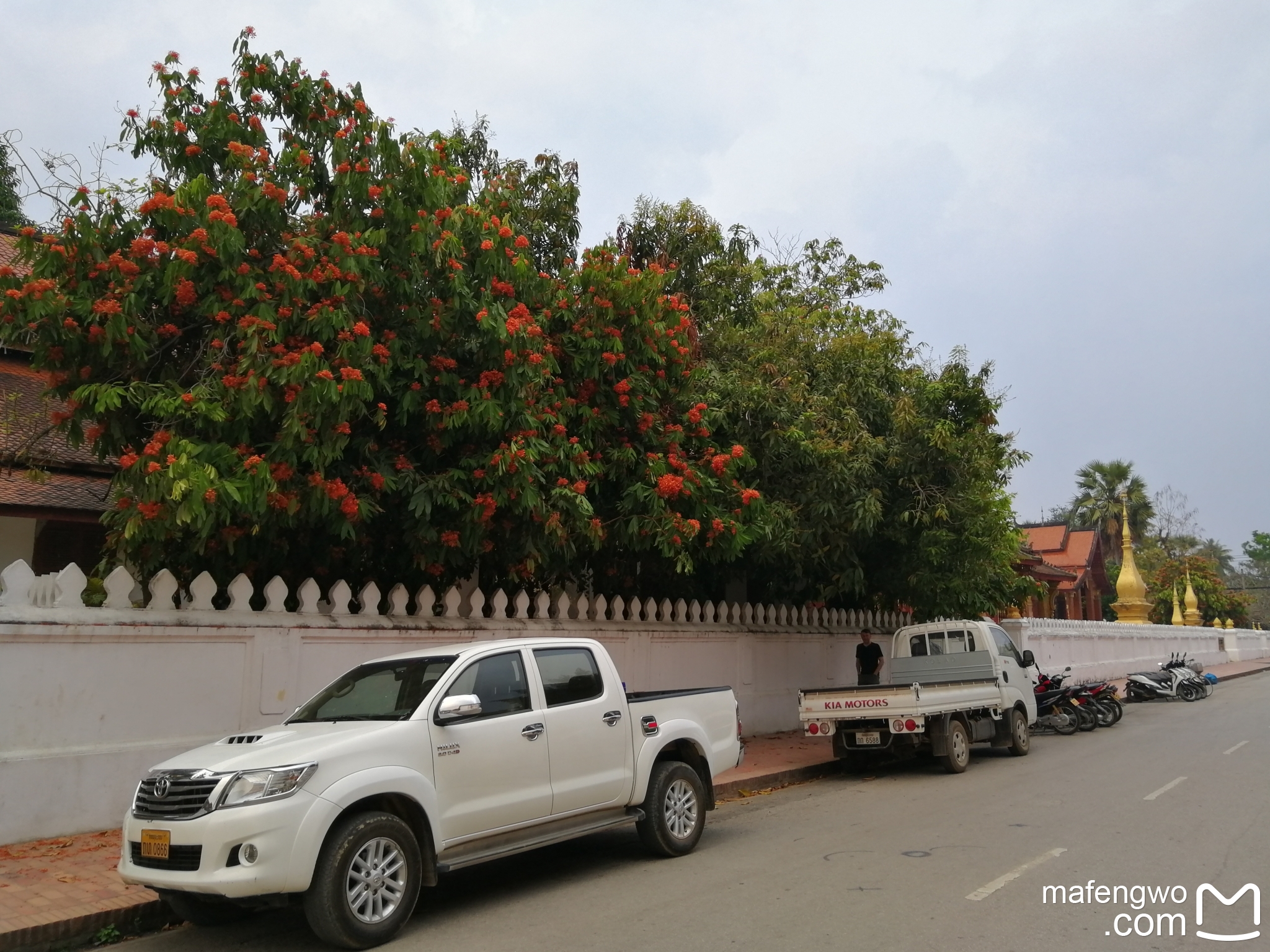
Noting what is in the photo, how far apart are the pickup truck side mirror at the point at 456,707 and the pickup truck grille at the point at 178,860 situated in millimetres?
1551

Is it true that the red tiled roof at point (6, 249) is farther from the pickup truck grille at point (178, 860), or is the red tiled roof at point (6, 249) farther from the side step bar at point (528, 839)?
the side step bar at point (528, 839)

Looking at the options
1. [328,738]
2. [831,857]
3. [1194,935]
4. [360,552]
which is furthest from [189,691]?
[1194,935]

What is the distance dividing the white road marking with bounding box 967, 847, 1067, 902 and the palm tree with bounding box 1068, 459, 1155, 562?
208 feet

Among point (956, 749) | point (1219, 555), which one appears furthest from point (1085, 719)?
point (1219, 555)

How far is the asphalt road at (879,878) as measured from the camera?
5727 millimetres

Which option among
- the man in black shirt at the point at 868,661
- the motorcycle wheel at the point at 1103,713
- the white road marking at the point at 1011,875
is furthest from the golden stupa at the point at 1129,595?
the white road marking at the point at 1011,875

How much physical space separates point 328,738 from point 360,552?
182 inches

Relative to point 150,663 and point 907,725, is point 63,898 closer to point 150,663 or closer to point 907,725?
point 150,663

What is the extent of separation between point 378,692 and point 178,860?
167cm

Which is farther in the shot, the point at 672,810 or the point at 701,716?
the point at 701,716

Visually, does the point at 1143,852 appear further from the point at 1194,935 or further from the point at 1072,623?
the point at 1072,623

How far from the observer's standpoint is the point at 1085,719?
17969mm

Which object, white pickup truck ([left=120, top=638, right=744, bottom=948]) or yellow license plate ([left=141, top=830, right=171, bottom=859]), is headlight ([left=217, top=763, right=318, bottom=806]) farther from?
yellow license plate ([left=141, top=830, right=171, bottom=859])

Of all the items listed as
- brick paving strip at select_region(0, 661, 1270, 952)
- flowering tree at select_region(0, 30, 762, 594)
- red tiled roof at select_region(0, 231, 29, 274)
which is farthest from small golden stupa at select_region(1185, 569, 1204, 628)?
brick paving strip at select_region(0, 661, 1270, 952)
